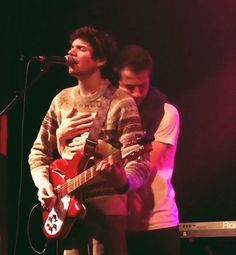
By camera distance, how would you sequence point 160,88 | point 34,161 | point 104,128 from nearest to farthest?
point 104,128 → point 34,161 → point 160,88

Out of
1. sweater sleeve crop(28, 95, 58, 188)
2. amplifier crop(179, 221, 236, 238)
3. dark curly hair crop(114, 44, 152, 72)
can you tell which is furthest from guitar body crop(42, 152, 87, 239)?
amplifier crop(179, 221, 236, 238)

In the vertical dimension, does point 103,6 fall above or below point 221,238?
above

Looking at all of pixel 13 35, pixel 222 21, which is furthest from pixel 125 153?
pixel 13 35

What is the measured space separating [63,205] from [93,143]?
0.97ft

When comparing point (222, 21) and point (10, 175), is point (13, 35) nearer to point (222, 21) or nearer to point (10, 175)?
point (10, 175)

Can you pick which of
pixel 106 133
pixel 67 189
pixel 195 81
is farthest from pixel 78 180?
pixel 195 81

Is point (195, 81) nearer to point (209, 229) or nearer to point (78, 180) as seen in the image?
point (209, 229)

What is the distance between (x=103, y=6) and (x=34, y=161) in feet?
3.81

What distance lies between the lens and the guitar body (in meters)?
2.17

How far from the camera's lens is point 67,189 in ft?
7.29

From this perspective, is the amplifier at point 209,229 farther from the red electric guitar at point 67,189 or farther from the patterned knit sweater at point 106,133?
the red electric guitar at point 67,189

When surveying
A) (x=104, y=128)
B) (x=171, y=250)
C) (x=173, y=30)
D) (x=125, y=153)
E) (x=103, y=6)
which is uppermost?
(x=103, y=6)

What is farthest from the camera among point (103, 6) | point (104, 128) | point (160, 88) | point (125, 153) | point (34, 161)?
point (103, 6)

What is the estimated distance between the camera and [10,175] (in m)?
3.17
